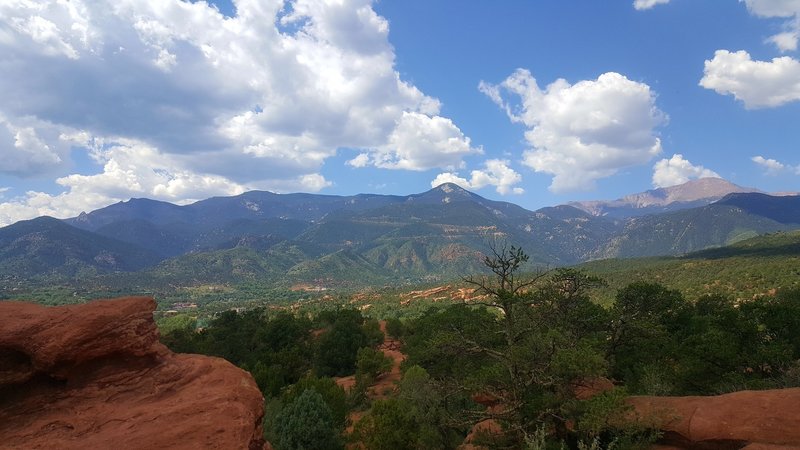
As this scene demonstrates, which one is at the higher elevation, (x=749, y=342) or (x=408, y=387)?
(x=749, y=342)

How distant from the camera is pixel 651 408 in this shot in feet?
58.9

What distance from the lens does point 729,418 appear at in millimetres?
16234

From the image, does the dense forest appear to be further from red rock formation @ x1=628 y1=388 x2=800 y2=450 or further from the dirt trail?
red rock formation @ x1=628 y1=388 x2=800 y2=450

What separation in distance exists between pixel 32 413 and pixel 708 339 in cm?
3407

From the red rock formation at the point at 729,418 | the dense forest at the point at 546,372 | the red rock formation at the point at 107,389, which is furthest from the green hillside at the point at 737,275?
the red rock formation at the point at 107,389

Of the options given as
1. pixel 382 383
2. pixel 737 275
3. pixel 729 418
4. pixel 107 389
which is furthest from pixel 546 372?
pixel 737 275

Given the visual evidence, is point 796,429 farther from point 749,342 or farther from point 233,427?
point 233,427

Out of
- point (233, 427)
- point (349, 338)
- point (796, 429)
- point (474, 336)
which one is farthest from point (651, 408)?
point (349, 338)

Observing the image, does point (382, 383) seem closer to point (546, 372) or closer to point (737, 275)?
point (546, 372)

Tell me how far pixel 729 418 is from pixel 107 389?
2238 cm

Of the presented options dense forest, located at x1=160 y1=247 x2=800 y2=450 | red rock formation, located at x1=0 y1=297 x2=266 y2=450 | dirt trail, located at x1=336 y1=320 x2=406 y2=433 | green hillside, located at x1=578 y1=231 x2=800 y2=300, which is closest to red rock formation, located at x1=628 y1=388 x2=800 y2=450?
dense forest, located at x1=160 y1=247 x2=800 y2=450

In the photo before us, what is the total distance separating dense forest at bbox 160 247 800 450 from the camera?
1831cm

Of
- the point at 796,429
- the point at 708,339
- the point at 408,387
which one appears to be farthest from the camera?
the point at 408,387

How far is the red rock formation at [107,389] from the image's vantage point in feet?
37.3
